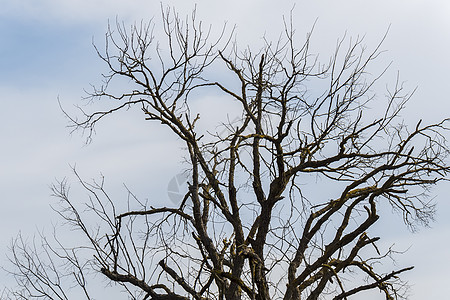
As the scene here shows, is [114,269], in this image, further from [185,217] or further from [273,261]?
[273,261]

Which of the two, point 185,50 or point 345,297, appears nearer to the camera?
point 345,297

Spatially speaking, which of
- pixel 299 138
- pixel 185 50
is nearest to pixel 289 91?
pixel 299 138

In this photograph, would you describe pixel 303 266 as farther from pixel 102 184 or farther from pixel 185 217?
pixel 102 184

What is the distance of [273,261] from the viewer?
10.7 metres

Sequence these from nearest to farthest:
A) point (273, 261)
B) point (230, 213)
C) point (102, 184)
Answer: point (273, 261) → point (102, 184) → point (230, 213)

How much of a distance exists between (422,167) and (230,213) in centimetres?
354

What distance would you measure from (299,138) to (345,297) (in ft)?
8.90

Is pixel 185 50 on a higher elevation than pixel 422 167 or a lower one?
higher

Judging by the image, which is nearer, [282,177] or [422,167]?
[282,177]

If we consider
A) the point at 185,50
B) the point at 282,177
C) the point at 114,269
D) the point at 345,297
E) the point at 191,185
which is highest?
the point at 185,50

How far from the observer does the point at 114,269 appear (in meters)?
11.8

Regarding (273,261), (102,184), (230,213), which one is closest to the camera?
(273,261)

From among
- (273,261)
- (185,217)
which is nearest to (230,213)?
(185,217)

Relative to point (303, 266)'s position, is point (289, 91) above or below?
above
